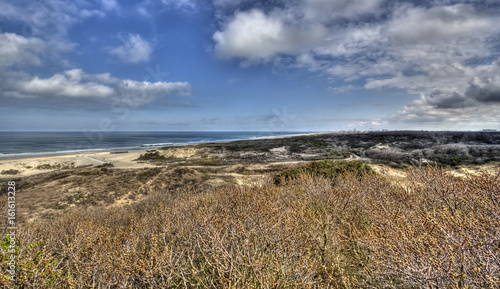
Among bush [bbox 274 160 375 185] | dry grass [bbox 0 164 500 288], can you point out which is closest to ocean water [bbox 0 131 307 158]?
bush [bbox 274 160 375 185]

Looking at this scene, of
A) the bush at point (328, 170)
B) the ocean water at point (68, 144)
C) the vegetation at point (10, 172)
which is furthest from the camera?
the ocean water at point (68, 144)

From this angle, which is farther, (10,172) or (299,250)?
(10,172)

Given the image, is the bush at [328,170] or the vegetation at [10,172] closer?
the bush at [328,170]

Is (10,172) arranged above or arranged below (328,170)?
below

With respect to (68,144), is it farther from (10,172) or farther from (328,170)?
(328,170)

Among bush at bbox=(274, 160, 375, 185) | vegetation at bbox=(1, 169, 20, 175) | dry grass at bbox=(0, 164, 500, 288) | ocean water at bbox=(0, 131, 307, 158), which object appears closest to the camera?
dry grass at bbox=(0, 164, 500, 288)

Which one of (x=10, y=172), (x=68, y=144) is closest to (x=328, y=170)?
(x=10, y=172)

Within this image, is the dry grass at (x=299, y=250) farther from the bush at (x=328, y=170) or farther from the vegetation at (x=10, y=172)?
the vegetation at (x=10, y=172)

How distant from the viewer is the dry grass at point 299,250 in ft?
10.2

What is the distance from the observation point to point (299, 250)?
4105mm

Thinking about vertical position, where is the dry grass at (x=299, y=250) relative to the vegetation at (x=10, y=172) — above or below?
above

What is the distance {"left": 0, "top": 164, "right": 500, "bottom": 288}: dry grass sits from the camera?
310 centimetres

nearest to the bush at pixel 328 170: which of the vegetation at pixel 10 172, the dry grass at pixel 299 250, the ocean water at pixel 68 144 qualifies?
the dry grass at pixel 299 250

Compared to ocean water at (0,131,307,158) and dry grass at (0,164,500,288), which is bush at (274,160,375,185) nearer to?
dry grass at (0,164,500,288)
